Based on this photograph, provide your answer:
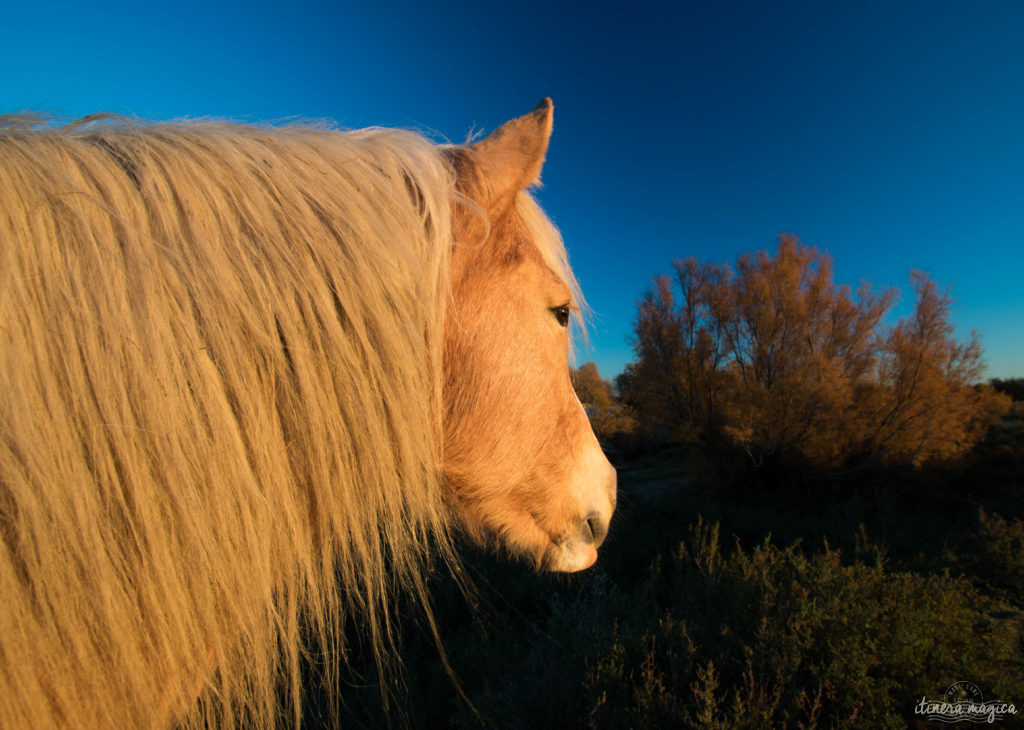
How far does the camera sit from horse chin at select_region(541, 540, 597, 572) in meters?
1.16

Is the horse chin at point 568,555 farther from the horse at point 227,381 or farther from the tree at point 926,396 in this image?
the tree at point 926,396

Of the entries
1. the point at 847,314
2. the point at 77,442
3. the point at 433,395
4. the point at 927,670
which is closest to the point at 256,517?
the point at 77,442

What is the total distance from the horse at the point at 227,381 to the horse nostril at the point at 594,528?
1.12 ft

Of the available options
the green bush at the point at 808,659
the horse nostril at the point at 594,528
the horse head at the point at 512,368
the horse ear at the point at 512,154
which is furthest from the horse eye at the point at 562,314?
the green bush at the point at 808,659

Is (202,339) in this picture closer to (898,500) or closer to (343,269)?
(343,269)

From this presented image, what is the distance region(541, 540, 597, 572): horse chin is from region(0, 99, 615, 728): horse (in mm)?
326

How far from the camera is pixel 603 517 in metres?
1.17

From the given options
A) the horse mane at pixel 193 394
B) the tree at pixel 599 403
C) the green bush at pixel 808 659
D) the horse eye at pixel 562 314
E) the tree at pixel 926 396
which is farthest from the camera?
the tree at pixel 926 396

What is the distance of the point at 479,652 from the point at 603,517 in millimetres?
2797

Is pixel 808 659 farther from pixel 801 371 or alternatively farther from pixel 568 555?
pixel 801 371

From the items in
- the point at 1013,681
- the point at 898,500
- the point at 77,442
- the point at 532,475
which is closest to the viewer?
the point at 77,442

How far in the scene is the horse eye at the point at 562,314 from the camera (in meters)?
1.07

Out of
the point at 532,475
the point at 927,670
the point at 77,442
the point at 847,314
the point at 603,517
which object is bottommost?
the point at 927,670

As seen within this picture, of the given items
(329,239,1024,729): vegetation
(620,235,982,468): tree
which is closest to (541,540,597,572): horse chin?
(329,239,1024,729): vegetation
